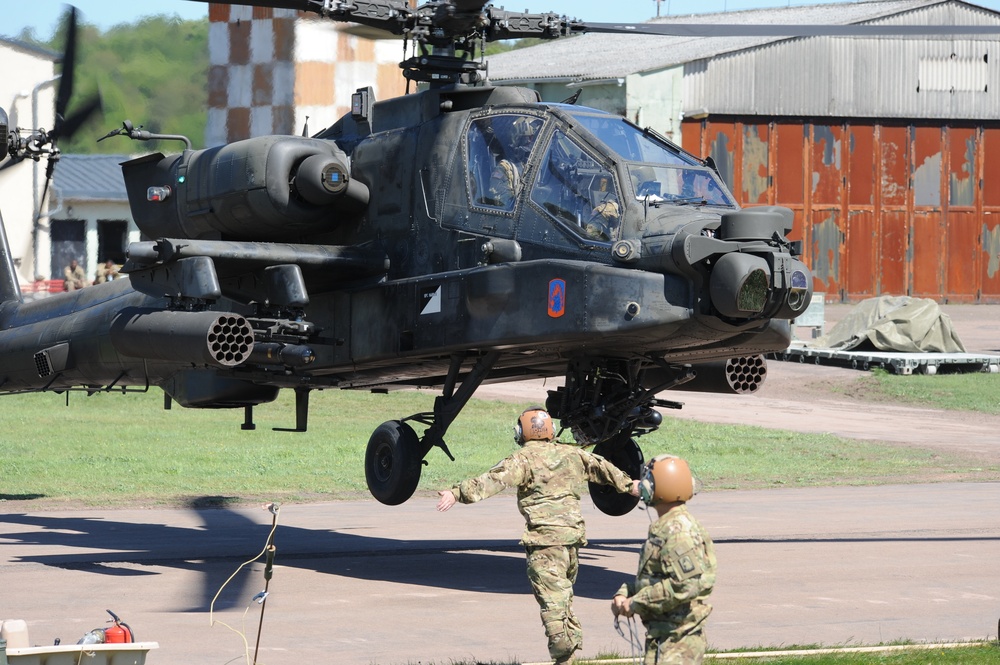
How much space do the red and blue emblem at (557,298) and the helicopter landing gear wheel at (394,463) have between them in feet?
6.18

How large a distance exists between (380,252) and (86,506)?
6892 mm

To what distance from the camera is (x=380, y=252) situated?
542 inches

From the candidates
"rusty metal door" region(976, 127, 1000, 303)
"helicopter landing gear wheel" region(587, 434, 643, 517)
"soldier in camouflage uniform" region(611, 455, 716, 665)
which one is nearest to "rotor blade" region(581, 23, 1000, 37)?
"helicopter landing gear wheel" region(587, 434, 643, 517)

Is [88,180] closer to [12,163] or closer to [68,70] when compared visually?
[12,163]

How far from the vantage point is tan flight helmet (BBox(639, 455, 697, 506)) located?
7.20 meters

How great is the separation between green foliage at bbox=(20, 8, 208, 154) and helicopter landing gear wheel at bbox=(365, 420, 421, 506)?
585 cm

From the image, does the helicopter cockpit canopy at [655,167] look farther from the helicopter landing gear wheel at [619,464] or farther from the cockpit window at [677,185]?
the helicopter landing gear wheel at [619,464]

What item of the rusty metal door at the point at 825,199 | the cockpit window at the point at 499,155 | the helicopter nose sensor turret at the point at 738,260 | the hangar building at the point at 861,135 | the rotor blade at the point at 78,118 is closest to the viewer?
the helicopter nose sensor turret at the point at 738,260

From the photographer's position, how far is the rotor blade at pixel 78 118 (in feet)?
52.9

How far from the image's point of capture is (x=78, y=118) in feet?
53.2

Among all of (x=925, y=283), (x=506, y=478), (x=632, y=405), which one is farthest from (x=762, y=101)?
(x=506, y=478)

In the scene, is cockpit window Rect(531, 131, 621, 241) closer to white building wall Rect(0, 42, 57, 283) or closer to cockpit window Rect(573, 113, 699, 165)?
cockpit window Rect(573, 113, 699, 165)

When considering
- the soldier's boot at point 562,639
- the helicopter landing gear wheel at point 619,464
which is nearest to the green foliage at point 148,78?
the helicopter landing gear wheel at point 619,464

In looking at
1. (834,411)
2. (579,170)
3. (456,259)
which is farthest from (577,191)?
(834,411)
